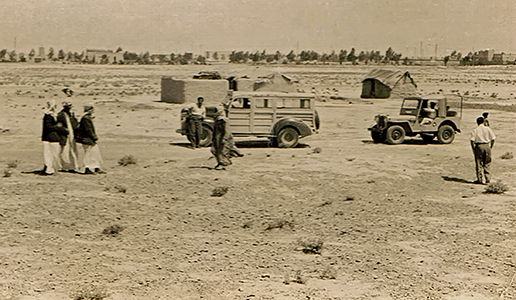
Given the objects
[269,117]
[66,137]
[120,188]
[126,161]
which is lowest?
[120,188]

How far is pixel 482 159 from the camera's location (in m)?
13.8

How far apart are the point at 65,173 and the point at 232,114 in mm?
5597

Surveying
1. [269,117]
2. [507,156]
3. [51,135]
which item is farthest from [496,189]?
[51,135]

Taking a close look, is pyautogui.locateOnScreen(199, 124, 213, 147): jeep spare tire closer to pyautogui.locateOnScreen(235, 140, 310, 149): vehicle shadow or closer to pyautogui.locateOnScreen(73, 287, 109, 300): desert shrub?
pyautogui.locateOnScreen(235, 140, 310, 149): vehicle shadow

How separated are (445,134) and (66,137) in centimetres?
1204

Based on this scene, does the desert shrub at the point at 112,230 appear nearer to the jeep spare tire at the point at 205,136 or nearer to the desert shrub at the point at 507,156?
the jeep spare tire at the point at 205,136

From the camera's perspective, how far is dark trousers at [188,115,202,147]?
17.9 m

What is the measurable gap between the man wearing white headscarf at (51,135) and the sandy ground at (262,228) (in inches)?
17.3

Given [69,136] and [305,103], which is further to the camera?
[305,103]

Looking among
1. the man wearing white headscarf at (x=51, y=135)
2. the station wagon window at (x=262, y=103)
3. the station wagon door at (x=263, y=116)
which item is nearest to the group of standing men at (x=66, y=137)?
the man wearing white headscarf at (x=51, y=135)

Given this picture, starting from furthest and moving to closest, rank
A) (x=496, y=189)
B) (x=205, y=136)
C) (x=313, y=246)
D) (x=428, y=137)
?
(x=428, y=137)
(x=205, y=136)
(x=496, y=189)
(x=313, y=246)

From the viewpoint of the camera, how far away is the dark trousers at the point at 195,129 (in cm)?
1794

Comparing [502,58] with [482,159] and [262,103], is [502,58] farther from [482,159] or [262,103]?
[482,159]

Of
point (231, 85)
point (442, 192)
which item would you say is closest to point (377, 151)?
point (442, 192)
